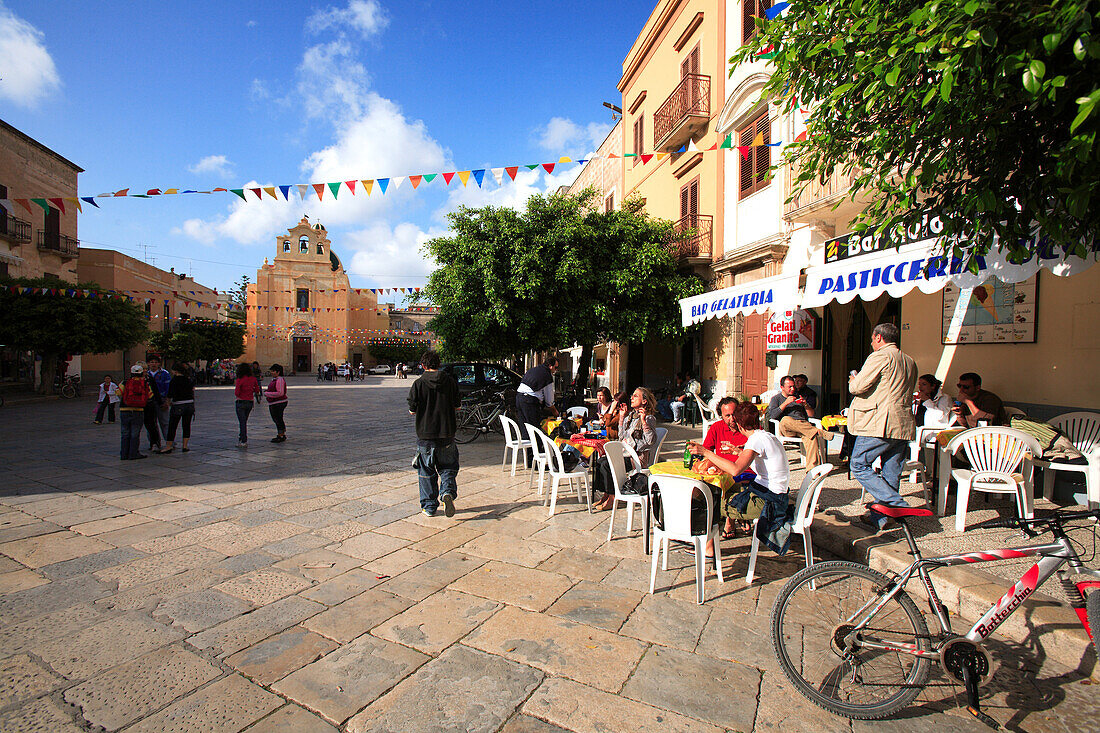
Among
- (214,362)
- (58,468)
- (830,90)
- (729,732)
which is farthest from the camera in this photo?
(214,362)

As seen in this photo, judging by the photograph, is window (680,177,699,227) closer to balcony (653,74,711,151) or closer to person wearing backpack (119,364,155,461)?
balcony (653,74,711,151)

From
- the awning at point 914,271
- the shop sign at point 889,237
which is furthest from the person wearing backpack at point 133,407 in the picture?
the awning at point 914,271

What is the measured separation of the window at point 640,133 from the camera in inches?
624

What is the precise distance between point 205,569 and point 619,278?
9262 mm

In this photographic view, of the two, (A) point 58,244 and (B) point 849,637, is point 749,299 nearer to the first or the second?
(B) point 849,637

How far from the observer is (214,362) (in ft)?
120

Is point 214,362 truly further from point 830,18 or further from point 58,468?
point 830,18

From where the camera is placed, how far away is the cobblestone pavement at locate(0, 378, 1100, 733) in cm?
233

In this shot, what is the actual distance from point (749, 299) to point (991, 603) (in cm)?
503

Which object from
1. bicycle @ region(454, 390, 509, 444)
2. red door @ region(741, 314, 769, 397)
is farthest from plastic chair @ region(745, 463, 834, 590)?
red door @ region(741, 314, 769, 397)

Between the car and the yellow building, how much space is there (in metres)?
4.68

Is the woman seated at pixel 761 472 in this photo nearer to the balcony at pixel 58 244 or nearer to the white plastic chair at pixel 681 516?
the white plastic chair at pixel 681 516

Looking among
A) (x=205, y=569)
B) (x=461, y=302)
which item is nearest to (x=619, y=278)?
(x=461, y=302)

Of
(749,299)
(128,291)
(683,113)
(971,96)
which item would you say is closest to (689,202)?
(683,113)
